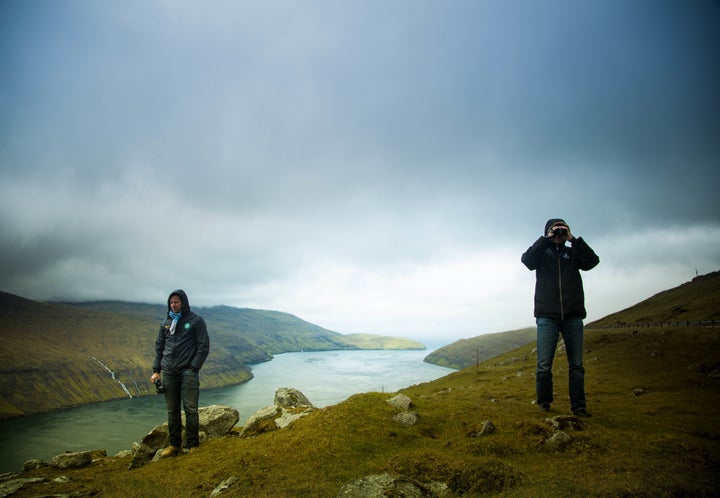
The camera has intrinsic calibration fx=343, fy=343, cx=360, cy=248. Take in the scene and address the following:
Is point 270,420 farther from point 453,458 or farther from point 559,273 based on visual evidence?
point 559,273

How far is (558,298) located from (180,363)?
10.2 m

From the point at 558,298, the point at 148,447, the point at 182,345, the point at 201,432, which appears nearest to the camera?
the point at 558,298

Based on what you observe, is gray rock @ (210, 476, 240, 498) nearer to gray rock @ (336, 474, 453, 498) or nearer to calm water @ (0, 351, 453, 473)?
gray rock @ (336, 474, 453, 498)

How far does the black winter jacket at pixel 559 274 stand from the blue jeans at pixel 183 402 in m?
9.33

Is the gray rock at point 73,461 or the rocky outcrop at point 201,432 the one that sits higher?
the rocky outcrop at point 201,432

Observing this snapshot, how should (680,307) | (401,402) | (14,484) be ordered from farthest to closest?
(680,307)
(401,402)
(14,484)

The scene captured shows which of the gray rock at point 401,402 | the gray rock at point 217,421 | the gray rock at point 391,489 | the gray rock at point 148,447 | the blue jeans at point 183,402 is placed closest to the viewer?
the gray rock at point 391,489

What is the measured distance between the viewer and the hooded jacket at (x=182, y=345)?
966cm

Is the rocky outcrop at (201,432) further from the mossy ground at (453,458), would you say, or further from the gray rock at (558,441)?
the gray rock at (558,441)

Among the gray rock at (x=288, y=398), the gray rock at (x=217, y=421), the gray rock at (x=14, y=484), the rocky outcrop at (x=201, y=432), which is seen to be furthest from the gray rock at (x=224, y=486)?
the gray rock at (x=288, y=398)

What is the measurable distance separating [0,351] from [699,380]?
295 m

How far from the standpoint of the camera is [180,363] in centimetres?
964

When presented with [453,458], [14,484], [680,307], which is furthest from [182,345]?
[680,307]

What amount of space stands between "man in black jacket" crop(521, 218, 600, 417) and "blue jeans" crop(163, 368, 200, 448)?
29.4 ft
